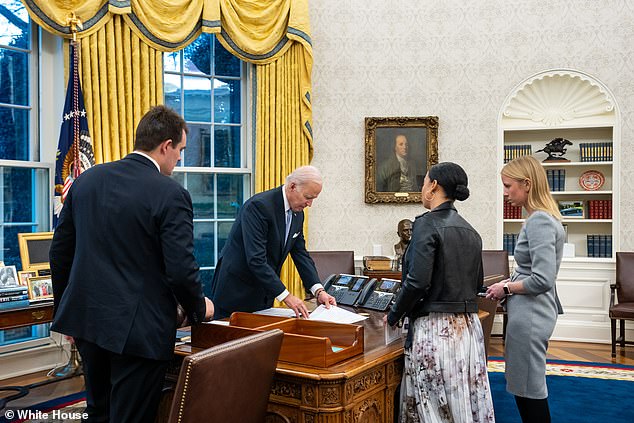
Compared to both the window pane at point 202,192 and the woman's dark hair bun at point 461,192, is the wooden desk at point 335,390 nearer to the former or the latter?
the woman's dark hair bun at point 461,192

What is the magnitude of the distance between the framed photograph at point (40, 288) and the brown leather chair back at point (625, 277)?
5.05 m

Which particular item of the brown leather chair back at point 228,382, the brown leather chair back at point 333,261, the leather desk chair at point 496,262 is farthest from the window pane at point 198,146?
the brown leather chair back at point 228,382

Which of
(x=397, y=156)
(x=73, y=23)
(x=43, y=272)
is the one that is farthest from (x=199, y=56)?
(x=43, y=272)

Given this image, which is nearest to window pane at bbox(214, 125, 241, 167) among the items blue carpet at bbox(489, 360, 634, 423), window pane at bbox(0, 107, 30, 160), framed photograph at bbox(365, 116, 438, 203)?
framed photograph at bbox(365, 116, 438, 203)

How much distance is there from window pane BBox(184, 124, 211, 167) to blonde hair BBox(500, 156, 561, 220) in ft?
12.4

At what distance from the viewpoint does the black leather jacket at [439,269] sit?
2.42m

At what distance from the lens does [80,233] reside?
2152 millimetres

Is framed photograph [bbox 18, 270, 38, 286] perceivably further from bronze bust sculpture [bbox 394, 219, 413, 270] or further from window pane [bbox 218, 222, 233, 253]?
bronze bust sculpture [bbox 394, 219, 413, 270]

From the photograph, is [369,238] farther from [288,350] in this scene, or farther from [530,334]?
[288,350]

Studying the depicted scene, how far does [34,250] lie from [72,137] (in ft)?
3.19

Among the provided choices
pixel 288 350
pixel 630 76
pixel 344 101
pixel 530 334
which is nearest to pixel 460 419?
pixel 530 334

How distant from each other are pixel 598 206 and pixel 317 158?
9.93 ft

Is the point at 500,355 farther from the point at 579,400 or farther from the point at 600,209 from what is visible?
the point at 600,209

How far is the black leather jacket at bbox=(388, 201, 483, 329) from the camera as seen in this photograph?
7.95 ft
